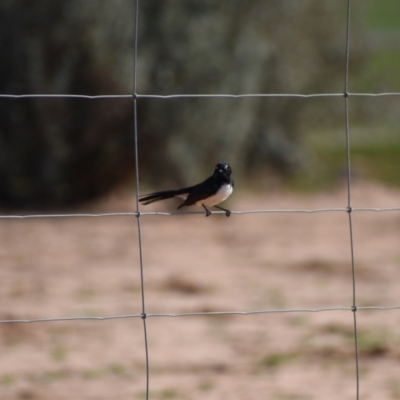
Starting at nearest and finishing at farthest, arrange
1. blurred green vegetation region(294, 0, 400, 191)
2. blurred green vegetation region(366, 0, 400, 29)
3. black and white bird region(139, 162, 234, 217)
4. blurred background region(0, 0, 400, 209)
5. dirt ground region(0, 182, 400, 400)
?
black and white bird region(139, 162, 234, 217)
dirt ground region(0, 182, 400, 400)
blurred background region(0, 0, 400, 209)
blurred green vegetation region(294, 0, 400, 191)
blurred green vegetation region(366, 0, 400, 29)

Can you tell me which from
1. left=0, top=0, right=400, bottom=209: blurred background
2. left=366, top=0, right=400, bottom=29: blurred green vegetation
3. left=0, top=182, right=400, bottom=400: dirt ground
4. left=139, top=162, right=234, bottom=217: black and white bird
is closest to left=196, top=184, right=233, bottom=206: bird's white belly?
left=139, top=162, right=234, bottom=217: black and white bird

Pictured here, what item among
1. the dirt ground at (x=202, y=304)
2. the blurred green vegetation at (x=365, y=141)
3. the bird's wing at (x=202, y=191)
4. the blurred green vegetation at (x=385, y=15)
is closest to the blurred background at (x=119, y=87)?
the dirt ground at (x=202, y=304)

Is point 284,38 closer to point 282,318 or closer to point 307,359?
point 282,318

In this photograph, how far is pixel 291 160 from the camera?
20.0 metres

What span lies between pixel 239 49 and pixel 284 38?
2.97 metres

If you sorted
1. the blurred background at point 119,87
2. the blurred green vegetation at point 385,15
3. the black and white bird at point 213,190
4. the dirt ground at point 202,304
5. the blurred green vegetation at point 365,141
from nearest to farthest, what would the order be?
the black and white bird at point 213,190
the dirt ground at point 202,304
the blurred background at point 119,87
the blurred green vegetation at point 365,141
the blurred green vegetation at point 385,15

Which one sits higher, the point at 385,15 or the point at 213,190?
the point at 385,15

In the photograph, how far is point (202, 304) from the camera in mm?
9711

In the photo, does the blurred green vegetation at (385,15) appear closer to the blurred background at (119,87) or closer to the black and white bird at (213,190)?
the blurred background at (119,87)

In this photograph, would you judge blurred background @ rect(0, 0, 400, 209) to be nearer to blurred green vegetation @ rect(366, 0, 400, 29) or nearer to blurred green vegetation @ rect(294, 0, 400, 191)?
blurred green vegetation @ rect(294, 0, 400, 191)

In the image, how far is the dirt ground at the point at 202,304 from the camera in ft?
23.2

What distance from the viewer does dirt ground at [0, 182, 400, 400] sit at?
23.2ft

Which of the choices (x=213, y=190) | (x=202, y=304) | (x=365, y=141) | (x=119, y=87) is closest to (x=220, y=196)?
(x=213, y=190)

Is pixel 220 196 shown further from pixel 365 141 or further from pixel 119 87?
pixel 365 141
